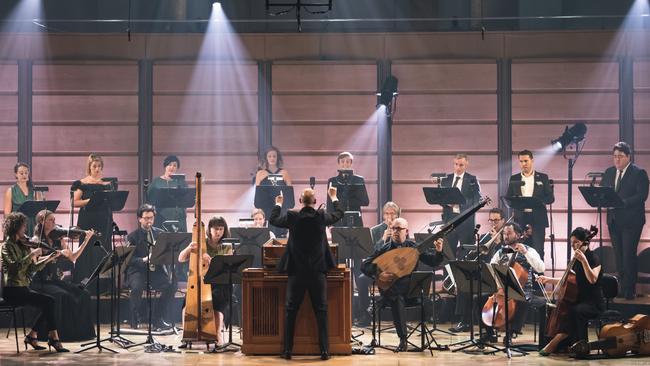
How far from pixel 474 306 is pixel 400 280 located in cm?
163

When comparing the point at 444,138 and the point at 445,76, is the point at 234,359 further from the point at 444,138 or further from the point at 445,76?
the point at 445,76

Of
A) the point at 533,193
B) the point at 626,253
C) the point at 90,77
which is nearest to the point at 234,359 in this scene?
the point at 533,193

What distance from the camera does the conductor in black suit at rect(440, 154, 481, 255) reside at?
11.1m

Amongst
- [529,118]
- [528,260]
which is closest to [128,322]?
[528,260]

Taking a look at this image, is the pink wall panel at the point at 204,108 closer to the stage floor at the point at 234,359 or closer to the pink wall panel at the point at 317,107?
the pink wall panel at the point at 317,107

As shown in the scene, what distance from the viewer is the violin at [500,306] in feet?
30.1

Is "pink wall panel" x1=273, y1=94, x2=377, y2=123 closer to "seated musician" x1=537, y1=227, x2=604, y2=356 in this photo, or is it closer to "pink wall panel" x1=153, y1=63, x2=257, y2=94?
"pink wall panel" x1=153, y1=63, x2=257, y2=94

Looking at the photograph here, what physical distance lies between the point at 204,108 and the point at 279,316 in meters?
4.66

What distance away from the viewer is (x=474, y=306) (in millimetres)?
10375

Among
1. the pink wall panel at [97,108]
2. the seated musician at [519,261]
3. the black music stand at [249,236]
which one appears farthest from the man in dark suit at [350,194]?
the pink wall panel at [97,108]

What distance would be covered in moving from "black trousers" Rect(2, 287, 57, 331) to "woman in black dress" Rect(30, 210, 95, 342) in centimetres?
63

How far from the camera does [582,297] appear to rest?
854 cm

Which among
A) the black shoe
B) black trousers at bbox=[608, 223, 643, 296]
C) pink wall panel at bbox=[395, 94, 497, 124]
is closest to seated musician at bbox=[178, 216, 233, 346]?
the black shoe

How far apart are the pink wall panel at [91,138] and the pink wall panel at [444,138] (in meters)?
3.44
